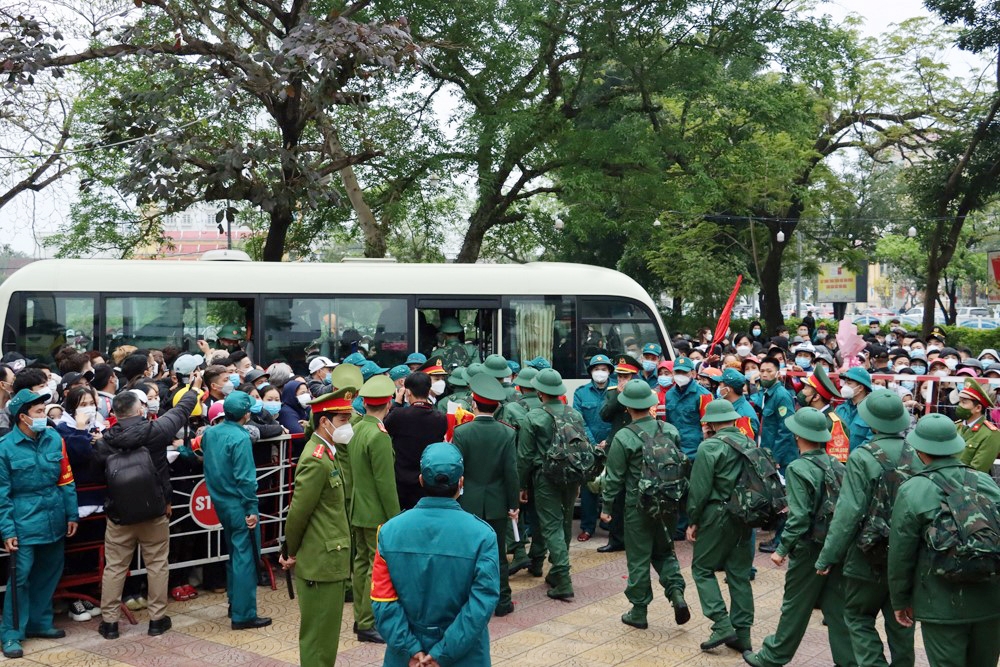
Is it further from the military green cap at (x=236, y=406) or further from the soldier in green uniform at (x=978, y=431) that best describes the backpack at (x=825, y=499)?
the military green cap at (x=236, y=406)

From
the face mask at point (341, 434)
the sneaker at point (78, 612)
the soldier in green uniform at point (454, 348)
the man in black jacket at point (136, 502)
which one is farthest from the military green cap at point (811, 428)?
the soldier in green uniform at point (454, 348)

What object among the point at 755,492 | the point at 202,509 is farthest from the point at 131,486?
the point at 755,492

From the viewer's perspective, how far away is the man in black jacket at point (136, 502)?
280 inches

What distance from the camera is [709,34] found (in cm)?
2059

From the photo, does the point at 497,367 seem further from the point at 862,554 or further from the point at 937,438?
the point at 937,438

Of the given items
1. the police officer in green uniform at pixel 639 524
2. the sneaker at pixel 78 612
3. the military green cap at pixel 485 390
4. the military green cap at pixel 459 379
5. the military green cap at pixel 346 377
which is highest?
the military green cap at pixel 346 377

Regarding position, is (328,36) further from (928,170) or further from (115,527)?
(928,170)

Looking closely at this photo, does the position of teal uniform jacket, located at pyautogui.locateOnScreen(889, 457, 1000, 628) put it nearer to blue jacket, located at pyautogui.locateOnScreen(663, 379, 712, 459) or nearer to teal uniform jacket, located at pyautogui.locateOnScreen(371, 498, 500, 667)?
teal uniform jacket, located at pyautogui.locateOnScreen(371, 498, 500, 667)

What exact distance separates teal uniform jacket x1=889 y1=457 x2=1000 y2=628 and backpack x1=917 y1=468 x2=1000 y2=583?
0.14 ft

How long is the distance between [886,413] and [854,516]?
2.24 feet

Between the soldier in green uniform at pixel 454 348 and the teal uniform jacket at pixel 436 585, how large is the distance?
Answer: 30.2ft

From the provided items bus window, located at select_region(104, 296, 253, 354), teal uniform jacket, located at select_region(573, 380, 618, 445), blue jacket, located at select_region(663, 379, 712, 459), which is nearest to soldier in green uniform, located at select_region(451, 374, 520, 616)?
blue jacket, located at select_region(663, 379, 712, 459)

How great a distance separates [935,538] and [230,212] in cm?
1217

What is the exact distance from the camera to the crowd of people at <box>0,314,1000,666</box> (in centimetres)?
514
